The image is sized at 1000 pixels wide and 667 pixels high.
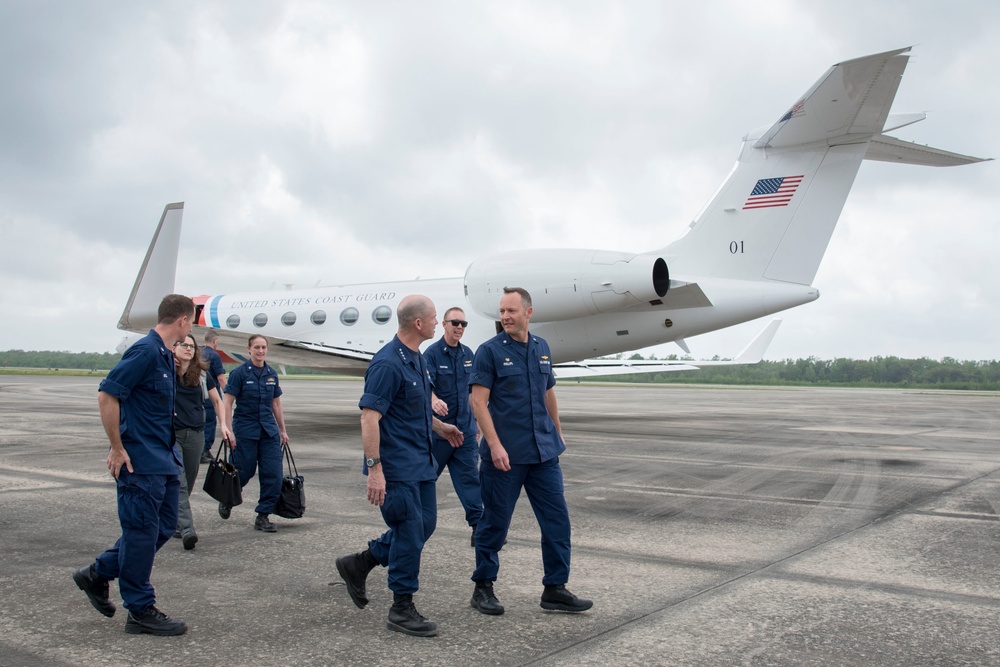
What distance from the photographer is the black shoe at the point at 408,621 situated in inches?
161

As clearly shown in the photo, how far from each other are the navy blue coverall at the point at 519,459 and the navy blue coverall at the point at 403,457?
36 cm

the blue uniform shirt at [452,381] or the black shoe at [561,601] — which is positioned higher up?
the blue uniform shirt at [452,381]

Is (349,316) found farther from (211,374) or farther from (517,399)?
(517,399)

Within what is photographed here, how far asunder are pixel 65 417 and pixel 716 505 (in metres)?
16.5

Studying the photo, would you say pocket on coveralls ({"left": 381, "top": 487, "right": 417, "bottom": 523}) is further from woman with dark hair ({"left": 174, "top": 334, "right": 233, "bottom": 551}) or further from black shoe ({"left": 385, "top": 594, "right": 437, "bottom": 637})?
woman with dark hair ({"left": 174, "top": 334, "right": 233, "bottom": 551})

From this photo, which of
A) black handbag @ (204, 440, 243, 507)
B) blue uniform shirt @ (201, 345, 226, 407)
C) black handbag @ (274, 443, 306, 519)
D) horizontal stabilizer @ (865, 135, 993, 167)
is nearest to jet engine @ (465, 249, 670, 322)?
horizontal stabilizer @ (865, 135, 993, 167)

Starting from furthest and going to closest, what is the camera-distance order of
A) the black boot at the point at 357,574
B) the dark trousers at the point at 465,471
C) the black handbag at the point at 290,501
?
the black handbag at the point at 290,501
the dark trousers at the point at 465,471
the black boot at the point at 357,574

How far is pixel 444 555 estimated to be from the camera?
5809 mm

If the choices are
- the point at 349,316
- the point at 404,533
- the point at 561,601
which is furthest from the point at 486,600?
the point at 349,316

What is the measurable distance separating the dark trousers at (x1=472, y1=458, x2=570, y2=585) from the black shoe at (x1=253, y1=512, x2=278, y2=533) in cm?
269

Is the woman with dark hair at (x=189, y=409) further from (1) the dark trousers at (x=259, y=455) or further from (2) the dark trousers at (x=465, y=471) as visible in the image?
(2) the dark trousers at (x=465, y=471)

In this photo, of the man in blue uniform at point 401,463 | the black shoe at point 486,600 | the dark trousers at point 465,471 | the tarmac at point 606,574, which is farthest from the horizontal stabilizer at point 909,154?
the black shoe at point 486,600

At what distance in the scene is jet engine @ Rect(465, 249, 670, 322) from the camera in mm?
13789

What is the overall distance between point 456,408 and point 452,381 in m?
0.23
